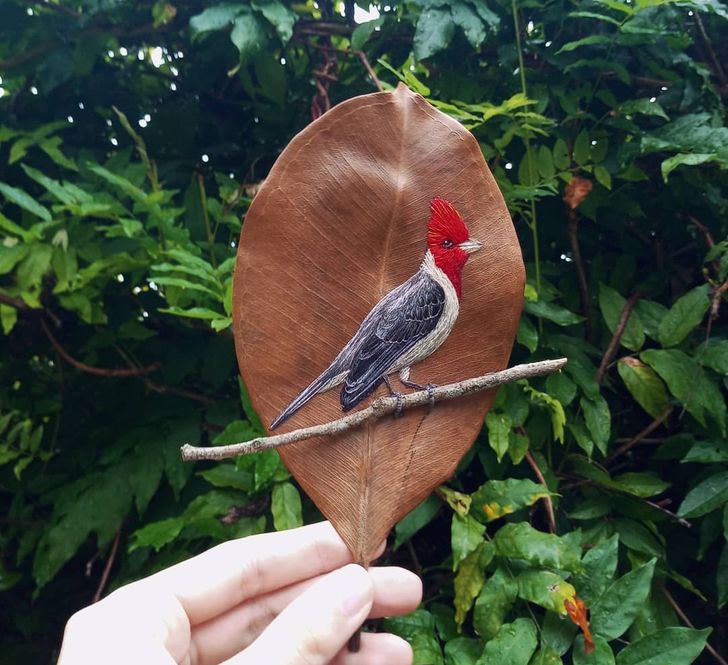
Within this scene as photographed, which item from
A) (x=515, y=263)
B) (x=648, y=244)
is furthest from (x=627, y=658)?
(x=648, y=244)

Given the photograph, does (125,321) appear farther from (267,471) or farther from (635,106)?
(635,106)

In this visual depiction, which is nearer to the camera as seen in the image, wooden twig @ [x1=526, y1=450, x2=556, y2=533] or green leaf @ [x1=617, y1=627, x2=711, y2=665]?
green leaf @ [x1=617, y1=627, x2=711, y2=665]

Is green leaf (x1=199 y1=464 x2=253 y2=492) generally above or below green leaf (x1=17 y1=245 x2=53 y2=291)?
below

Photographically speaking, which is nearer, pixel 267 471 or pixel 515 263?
pixel 515 263

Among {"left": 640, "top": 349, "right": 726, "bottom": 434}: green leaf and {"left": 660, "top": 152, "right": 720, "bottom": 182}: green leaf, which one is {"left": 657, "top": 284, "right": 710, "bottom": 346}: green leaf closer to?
{"left": 640, "top": 349, "right": 726, "bottom": 434}: green leaf

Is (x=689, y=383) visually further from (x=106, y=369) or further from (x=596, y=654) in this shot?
(x=106, y=369)

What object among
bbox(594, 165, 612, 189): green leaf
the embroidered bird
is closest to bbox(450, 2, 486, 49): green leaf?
bbox(594, 165, 612, 189): green leaf

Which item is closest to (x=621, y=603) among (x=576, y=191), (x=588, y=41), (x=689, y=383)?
(x=689, y=383)
